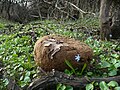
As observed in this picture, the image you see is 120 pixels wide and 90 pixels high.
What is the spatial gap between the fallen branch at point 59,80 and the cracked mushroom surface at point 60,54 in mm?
139

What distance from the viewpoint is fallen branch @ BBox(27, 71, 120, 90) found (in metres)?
2.39

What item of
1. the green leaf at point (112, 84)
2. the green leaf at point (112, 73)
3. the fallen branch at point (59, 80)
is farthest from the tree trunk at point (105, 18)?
the green leaf at point (112, 84)

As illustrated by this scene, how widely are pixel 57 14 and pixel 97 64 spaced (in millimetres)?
6031

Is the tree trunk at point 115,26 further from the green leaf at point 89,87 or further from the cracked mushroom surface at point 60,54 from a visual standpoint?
the green leaf at point 89,87

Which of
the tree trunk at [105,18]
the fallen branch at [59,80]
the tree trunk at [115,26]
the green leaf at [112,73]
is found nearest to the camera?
the fallen branch at [59,80]

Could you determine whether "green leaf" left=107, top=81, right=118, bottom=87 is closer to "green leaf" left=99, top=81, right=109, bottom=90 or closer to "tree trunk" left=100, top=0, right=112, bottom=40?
"green leaf" left=99, top=81, right=109, bottom=90

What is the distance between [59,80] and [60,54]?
0.27 metres

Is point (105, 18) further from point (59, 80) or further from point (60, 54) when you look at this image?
point (59, 80)

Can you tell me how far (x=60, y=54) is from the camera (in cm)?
254

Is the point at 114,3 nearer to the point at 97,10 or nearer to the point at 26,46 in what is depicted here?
the point at 97,10

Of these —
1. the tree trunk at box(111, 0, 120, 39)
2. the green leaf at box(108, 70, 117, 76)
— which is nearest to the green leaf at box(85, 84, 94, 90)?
the green leaf at box(108, 70, 117, 76)

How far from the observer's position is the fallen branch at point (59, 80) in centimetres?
239

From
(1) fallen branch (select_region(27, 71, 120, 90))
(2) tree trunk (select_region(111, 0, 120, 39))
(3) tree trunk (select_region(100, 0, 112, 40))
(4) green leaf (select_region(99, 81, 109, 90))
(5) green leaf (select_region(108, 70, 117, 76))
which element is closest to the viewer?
(4) green leaf (select_region(99, 81, 109, 90))

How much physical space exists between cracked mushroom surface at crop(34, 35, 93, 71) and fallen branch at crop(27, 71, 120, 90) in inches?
5.5
